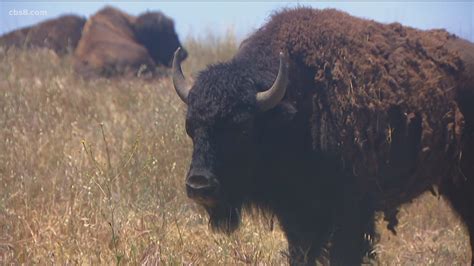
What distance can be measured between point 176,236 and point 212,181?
1.13 m

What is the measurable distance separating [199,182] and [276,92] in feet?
2.55

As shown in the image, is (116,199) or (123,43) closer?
(116,199)

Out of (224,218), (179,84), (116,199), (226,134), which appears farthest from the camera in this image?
(116,199)

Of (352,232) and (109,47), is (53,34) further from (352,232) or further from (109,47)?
(352,232)

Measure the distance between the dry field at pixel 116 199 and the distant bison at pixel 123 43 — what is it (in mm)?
2655

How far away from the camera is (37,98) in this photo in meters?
9.07

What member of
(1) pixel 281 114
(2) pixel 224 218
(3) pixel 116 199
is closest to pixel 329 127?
(1) pixel 281 114

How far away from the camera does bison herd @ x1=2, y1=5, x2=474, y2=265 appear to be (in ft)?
16.6

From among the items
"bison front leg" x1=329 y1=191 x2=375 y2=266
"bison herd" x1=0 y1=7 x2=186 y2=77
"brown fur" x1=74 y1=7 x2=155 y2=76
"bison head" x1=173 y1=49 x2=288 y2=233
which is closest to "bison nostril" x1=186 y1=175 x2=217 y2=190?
"bison head" x1=173 y1=49 x2=288 y2=233

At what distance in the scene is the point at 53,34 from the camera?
14344mm

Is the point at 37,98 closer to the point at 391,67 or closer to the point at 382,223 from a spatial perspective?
the point at 382,223

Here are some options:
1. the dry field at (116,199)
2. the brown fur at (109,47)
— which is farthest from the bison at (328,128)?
the brown fur at (109,47)

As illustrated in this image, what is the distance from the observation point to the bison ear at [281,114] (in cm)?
514

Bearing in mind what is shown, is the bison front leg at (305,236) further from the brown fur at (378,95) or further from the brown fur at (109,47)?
the brown fur at (109,47)
